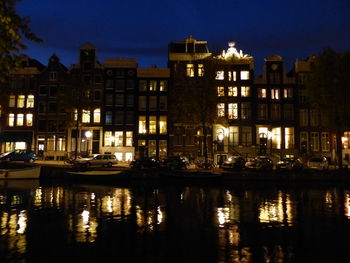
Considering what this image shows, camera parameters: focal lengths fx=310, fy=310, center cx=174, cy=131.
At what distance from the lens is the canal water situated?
1384cm

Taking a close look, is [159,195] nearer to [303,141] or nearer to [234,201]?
[234,201]

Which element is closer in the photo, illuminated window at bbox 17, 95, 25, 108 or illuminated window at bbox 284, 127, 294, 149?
illuminated window at bbox 284, 127, 294, 149

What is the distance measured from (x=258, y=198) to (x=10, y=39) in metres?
25.3

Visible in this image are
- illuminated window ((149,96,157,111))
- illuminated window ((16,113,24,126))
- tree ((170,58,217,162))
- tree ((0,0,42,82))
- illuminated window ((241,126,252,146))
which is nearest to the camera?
tree ((0,0,42,82))

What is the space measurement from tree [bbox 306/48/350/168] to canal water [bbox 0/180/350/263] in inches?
621

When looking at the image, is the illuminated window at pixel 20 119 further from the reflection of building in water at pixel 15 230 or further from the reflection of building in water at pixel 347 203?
the reflection of building in water at pixel 347 203

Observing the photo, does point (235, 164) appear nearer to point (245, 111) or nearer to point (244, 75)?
point (245, 111)

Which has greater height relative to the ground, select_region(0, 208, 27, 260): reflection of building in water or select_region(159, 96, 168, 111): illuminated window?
select_region(159, 96, 168, 111): illuminated window

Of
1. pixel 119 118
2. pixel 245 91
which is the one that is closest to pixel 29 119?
pixel 119 118

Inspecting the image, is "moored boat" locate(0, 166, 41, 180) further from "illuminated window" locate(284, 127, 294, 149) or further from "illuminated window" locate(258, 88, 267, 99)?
"illuminated window" locate(284, 127, 294, 149)

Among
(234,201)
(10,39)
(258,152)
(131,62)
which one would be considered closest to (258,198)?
(234,201)

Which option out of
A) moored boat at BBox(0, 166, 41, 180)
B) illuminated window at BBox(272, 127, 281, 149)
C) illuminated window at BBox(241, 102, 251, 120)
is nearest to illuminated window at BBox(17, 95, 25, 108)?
moored boat at BBox(0, 166, 41, 180)

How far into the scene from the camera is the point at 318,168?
47.0 m

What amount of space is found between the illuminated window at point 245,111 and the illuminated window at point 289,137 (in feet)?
25.9
